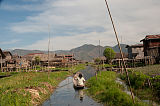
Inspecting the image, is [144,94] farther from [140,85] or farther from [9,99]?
[9,99]

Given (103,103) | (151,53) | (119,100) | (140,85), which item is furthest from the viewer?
(151,53)

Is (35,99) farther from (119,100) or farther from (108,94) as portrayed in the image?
(119,100)

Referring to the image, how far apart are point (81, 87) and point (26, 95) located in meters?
7.08

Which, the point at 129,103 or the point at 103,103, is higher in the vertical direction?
the point at 129,103

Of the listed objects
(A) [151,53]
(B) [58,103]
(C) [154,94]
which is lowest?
(B) [58,103]

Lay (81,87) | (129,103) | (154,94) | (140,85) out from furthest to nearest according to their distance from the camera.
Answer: (81,87), (140,85), (154,94), (129,103)

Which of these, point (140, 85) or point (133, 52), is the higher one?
point (133, 52)

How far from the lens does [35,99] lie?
11461 mm

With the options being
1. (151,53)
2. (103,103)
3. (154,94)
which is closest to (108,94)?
(103,103)

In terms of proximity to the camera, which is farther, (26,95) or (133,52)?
(133,52)

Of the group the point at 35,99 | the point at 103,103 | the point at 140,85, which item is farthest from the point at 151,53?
the point at 35,99

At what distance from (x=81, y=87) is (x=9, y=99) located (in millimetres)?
8450

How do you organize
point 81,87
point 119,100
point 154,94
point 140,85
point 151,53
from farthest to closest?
point 151,53
point 81,87
point 140,85
point 154,94
point 119,100

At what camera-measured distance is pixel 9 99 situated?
9.52 meters
